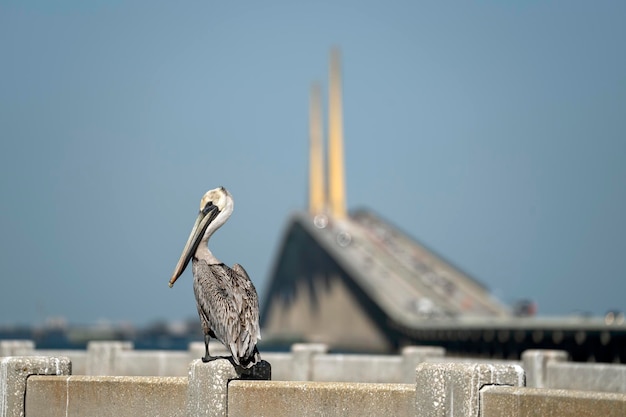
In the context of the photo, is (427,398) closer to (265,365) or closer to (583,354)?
(265,365)

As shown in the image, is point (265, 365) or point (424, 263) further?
point (424, 263)

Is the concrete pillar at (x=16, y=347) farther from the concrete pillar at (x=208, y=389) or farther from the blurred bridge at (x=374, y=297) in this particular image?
the blurred bridge at (x=374, y=297)

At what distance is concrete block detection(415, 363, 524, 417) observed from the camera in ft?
34.5

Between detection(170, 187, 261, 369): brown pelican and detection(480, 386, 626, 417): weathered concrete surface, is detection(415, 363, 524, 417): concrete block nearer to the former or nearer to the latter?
detection(480, 386, 626, 417): weathered concrete surface

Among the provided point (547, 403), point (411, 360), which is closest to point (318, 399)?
point (547, 403)

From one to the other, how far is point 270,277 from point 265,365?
347 feet

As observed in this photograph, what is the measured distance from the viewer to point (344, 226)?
101 m

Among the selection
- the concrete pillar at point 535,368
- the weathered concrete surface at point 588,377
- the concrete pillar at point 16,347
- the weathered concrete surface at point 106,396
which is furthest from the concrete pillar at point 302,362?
the weathered concrete surface at point 106,396

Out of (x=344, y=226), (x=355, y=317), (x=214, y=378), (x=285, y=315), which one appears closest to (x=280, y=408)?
(x=214, y=378)

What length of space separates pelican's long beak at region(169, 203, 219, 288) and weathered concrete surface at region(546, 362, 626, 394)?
25.6 feet

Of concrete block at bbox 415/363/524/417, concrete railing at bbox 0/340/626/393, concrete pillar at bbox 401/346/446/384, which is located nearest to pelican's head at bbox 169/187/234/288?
concrete block at bbox 415/363/524/417

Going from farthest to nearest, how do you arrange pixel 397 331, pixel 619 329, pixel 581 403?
1. pixel 397 331
2. pixel 619 329
3. pixel 581 403

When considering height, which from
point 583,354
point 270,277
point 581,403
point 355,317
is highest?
point 270,277

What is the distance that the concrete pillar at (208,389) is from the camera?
38.8 ft
